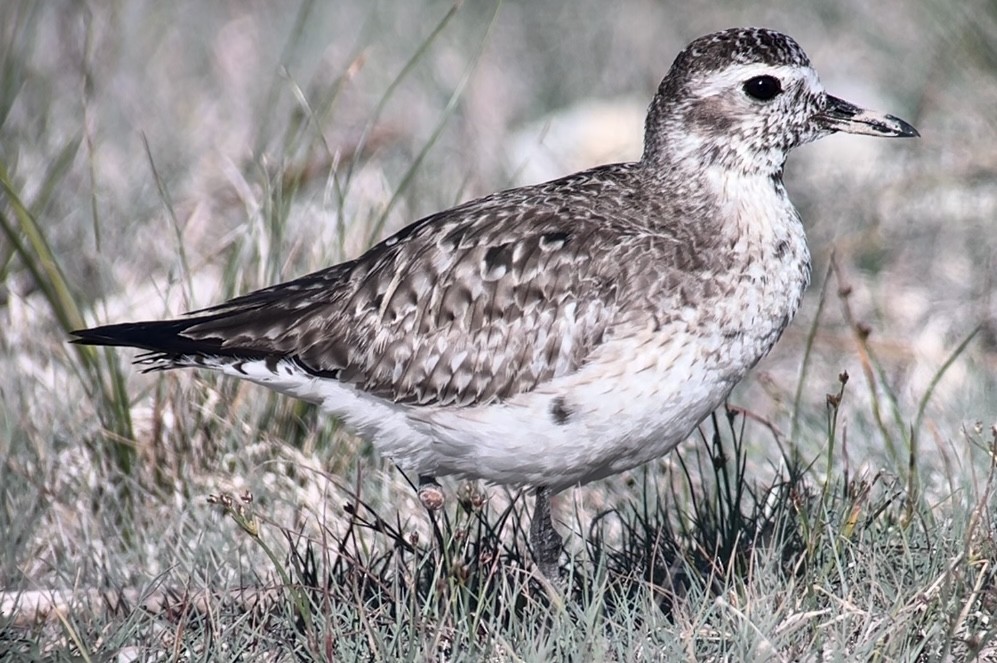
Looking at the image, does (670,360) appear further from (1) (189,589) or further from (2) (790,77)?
(1) (189,589)

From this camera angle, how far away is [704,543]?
5.15 metres

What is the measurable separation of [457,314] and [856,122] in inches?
61.8

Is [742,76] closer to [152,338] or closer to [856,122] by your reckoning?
[856,122]

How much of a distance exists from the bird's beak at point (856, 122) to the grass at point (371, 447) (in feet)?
1.79

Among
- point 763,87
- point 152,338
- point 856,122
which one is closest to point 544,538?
point 152,338

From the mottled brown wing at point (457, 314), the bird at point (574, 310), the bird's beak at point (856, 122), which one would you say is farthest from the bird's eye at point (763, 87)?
the mottled brown wing at point (457, 314)

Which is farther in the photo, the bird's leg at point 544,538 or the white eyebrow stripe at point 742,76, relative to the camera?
the white eyebrow stripe at point 742,76

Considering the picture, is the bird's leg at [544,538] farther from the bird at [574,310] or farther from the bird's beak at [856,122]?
the bird's beak at [856,122]

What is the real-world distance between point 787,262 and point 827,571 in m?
1.07

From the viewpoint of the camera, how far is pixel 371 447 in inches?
250

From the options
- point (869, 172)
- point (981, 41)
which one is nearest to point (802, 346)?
point (869, 172)

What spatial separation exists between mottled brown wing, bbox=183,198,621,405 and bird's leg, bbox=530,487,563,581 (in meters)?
0.40

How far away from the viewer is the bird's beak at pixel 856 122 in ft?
17.3

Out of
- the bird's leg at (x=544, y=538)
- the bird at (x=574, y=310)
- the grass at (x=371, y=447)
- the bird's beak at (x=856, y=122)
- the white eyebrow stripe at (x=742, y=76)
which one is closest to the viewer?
the grass at (x=371, y=447)
